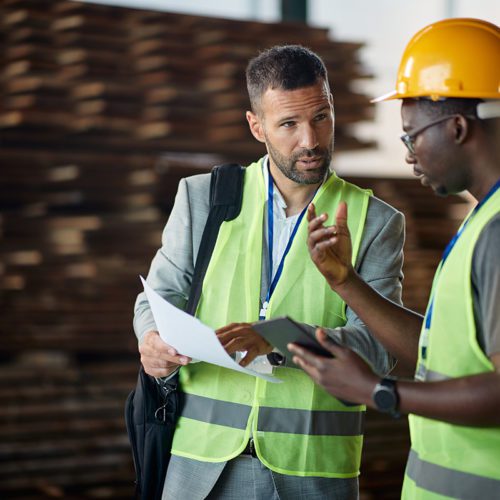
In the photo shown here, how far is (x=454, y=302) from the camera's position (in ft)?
6.59

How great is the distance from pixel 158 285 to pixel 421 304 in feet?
10.8

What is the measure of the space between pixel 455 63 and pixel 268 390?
1068 mm

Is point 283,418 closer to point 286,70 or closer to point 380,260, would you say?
point 380,260

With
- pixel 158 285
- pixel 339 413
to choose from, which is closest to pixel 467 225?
pixel 339 413

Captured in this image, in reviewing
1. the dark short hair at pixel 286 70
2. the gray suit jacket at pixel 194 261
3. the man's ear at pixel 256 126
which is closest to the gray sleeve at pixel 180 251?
the gray suit jacket at pixel 194 261

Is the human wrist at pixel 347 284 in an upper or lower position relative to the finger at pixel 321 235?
lower

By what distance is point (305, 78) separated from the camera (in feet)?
9.19

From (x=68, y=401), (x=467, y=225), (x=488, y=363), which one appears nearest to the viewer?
(x=488, y=363)

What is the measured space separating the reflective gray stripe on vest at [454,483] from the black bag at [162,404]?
91 cm

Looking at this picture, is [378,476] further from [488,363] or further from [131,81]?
[488,363]

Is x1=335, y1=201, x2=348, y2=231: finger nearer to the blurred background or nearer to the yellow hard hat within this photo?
the yellow hard hat

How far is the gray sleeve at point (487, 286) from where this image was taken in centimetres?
188

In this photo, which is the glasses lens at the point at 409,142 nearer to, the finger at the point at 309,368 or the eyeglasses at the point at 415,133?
the eyeglasses at the point at 415,133

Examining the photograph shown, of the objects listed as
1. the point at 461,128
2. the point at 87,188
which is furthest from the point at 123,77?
the point at 461,128
